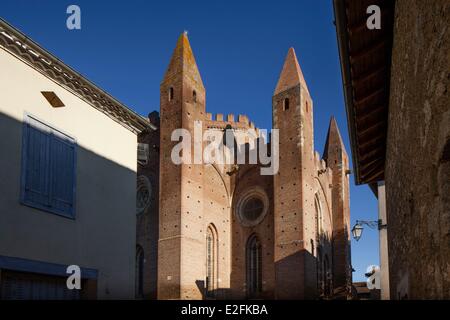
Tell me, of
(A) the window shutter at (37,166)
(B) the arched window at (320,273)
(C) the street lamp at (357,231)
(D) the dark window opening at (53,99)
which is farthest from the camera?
(B) the arched window at (320,273)

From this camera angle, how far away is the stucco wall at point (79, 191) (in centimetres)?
866

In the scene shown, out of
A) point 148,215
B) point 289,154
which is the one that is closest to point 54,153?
point 289,154

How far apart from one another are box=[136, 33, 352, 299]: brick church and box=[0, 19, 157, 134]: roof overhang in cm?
1091

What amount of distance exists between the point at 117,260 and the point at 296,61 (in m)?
19.0

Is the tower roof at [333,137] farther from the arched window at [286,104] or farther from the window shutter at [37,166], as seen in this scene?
the window shutter at [37,166]

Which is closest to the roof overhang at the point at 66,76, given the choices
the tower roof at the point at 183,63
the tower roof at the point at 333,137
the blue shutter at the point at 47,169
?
the blue shutter at the point at 47,169

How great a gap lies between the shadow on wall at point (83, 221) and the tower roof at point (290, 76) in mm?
15709

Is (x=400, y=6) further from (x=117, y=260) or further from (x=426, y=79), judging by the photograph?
(x=117, y=260)

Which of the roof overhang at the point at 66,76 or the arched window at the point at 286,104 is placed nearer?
the roof overhang at the point at 66,76

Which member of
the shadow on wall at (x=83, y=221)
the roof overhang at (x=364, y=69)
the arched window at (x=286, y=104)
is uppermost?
the arched window at (x=286, y=104)

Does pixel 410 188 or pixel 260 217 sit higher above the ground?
pixel 260 217

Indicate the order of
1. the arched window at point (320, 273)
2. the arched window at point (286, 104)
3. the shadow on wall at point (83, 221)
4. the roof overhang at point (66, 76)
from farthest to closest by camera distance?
the arched window at point (320, 273) → the arched window at point (286, 104) → the roof overhang at point (66, 76) → the shadow on wall at point (83, 221)

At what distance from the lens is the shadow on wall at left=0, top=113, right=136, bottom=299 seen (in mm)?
8578

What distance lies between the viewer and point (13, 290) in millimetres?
8523
